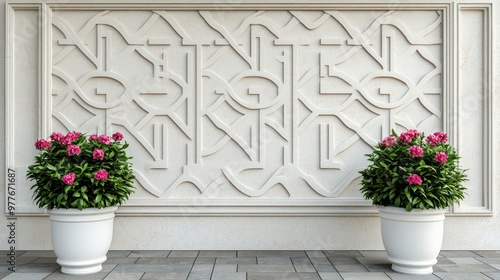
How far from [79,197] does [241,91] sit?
5.92ft

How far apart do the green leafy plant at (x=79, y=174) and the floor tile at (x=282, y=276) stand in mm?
1281

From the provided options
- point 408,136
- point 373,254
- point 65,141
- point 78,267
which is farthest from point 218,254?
point 408,136

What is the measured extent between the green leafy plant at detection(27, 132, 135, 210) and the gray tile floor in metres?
0.60

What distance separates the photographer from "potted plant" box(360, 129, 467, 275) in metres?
3.38

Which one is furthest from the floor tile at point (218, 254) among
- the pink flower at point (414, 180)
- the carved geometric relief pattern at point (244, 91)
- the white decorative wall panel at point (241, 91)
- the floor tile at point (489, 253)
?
the floor tile at point (489, 253)

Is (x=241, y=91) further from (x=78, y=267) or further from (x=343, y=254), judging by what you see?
(x=78, y=267)

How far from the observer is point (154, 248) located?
4.18m

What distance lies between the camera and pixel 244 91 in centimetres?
423

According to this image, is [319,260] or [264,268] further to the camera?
[319,260]

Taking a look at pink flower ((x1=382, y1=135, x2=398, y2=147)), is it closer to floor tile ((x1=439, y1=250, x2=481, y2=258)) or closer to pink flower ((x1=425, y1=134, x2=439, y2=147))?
pink flower ((x1=425, y1=134, x2=439, y2=147))

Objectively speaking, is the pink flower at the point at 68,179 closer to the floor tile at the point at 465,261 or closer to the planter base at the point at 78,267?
the planter base at the point at 78,267

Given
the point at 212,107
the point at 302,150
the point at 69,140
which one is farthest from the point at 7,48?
the point at 302,150

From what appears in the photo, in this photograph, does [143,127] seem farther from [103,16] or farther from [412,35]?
[412,35]

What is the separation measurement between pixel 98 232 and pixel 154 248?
2.83ft
